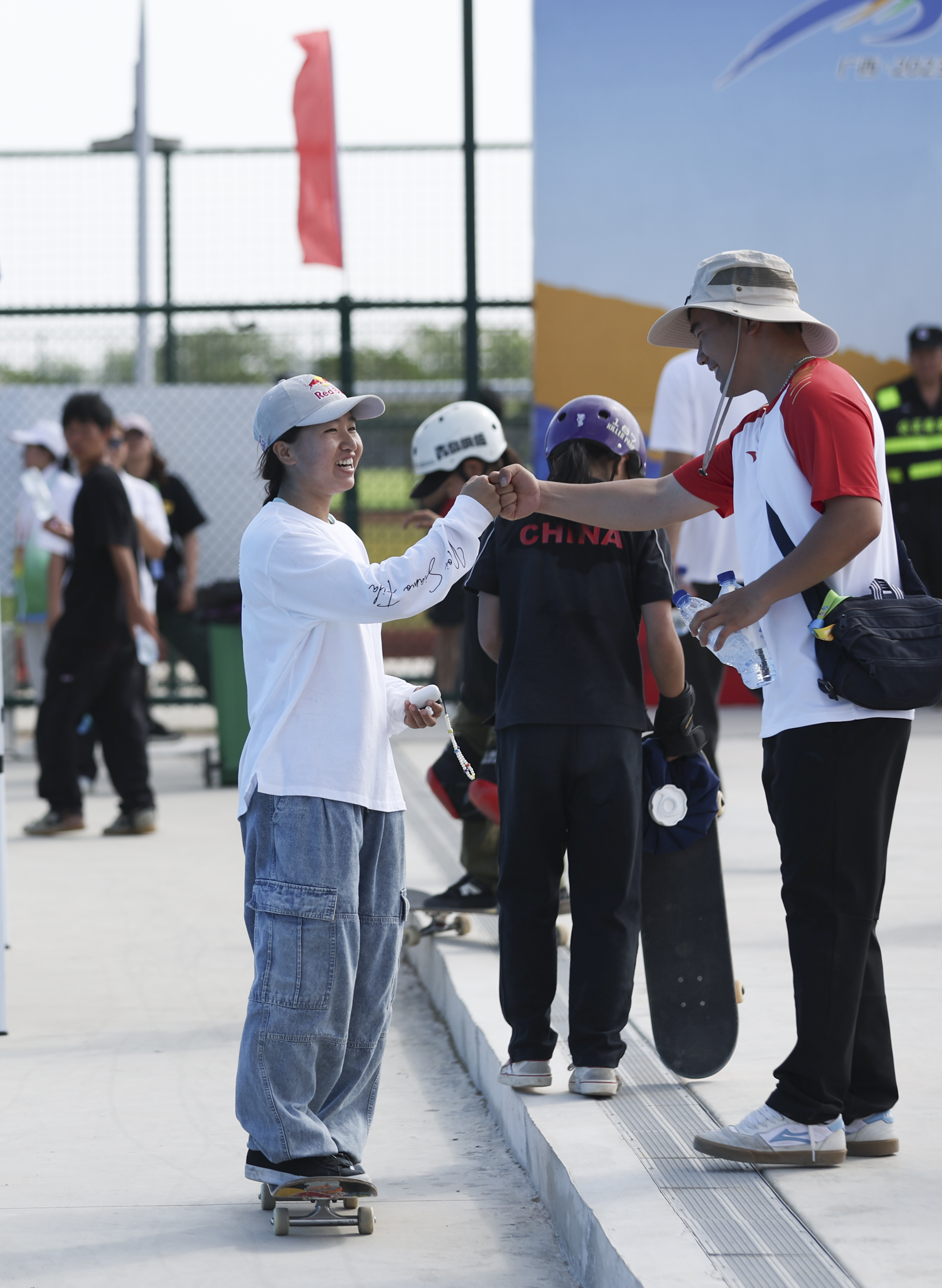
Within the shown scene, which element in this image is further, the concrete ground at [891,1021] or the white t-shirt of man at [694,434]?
the white t-shirt of man at [694,434]

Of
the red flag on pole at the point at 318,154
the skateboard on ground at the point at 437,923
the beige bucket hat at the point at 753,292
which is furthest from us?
the red flag on pole at the point at 318,154

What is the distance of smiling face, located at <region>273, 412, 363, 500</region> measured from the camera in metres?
3.43

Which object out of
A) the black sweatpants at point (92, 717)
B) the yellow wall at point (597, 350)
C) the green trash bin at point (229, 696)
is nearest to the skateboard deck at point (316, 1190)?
the black sweatpants at point (92, 717)

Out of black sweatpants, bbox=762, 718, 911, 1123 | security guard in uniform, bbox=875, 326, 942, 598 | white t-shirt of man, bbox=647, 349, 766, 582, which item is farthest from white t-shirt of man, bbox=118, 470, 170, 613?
black sweatpants, bbox=762, 718, 911, 1123

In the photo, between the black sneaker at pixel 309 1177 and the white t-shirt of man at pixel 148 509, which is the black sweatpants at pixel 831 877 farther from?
the white t-shirt of man at pixel 148 509

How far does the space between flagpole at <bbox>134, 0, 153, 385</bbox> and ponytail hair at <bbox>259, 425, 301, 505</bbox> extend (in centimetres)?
841

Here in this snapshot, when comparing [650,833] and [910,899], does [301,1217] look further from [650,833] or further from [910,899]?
[910,899]

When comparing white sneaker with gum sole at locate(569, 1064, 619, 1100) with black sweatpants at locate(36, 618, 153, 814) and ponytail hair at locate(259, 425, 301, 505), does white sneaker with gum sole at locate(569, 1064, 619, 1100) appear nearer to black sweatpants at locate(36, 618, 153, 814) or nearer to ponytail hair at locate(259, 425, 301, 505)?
ponytail hair at locate(259, 425, 301, 505)

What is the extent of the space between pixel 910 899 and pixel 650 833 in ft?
7.46

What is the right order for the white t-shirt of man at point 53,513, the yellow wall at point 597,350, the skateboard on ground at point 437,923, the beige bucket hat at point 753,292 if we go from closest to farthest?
1. the beige bucket hat at point 753,292
2. the skateboard on ground at point 437,923
3. the white t-shirt of man at point 53,513
4. the yellow wall at point 597,350

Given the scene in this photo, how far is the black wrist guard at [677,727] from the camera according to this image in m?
4.09

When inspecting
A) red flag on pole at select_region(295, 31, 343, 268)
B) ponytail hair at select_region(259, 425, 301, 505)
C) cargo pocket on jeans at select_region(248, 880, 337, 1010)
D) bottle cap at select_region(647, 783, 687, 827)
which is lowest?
cargo pocket on jeans at select_region(248, 880, 337, 1010)

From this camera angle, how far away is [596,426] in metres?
4.01

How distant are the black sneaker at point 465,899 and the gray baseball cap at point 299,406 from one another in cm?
247
